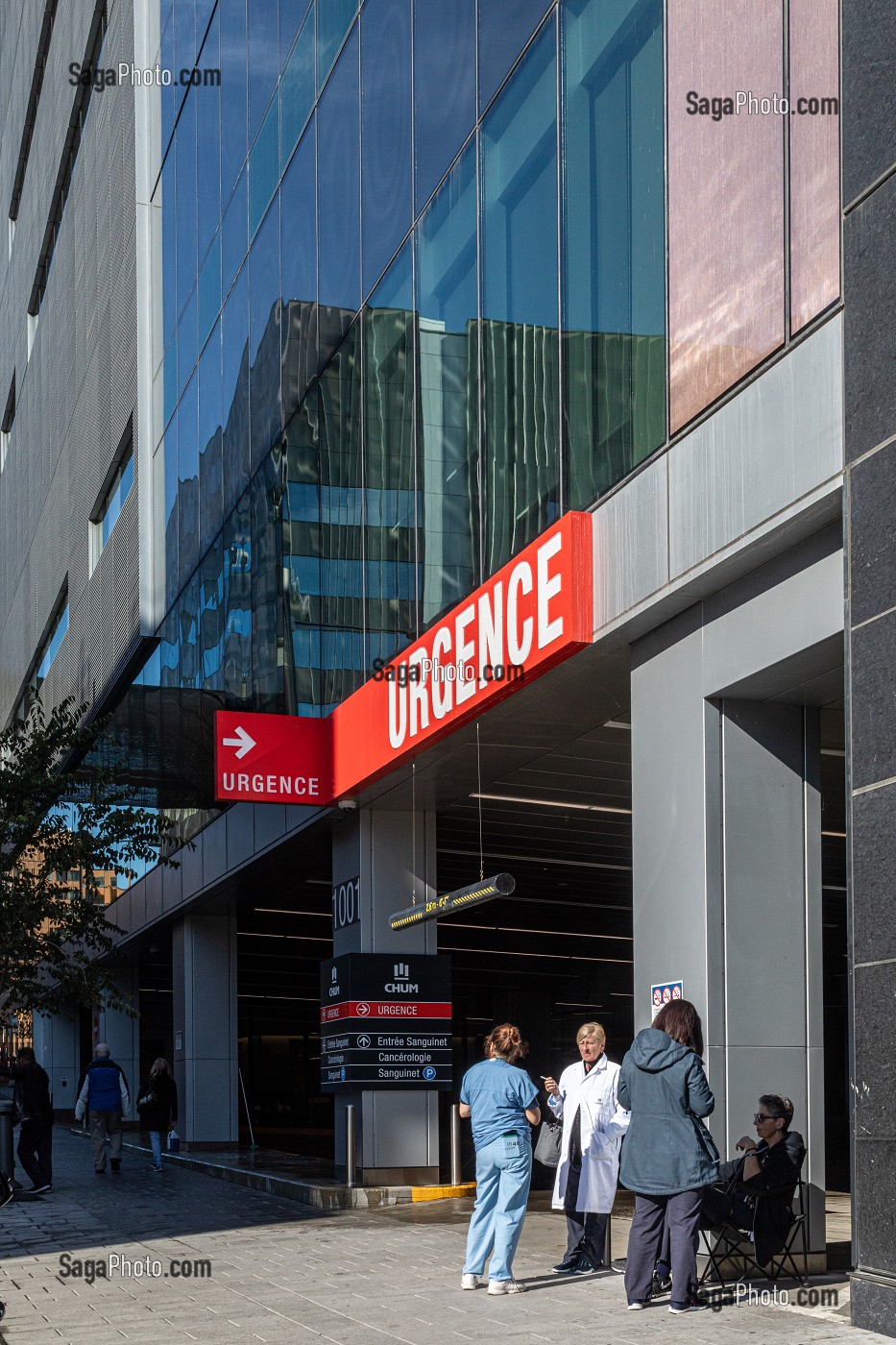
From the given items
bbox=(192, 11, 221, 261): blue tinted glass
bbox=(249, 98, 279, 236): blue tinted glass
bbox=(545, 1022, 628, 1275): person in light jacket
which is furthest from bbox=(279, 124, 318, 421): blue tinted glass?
bbox=(545, 1022, 628, 1275): person in light jacket

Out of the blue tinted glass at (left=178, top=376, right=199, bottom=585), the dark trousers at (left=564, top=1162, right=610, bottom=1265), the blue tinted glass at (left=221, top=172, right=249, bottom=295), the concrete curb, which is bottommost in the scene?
the concrete curb

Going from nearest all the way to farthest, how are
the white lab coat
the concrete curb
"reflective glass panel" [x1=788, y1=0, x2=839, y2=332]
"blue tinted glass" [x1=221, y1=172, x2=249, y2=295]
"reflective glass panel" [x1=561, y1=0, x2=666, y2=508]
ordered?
"reflective glass panel" [x1=788, y1=0, x2=839, y2=332] → the white lab coat → "reflective glass panel" [x1=561, y1=0, x2=666, y2=508] → the concrete curb → "blue tinted glass" [x1=221, y1=172, x2=249, y2=295]

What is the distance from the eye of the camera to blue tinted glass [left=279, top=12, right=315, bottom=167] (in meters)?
19.2

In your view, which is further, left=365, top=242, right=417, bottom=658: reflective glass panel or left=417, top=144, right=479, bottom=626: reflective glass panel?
left=365, top=242, right=417, bottom=658: reflective glass panel

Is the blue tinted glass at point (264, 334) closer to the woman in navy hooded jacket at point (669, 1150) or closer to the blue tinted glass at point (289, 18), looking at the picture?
the blue tinted glass at point (289, 18)

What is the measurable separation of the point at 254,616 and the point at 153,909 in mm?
9445

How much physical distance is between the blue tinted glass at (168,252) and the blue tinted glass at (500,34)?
1419 centimetres

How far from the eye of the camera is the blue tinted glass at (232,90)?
22.3 metres

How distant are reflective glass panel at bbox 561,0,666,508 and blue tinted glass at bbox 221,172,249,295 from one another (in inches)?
430

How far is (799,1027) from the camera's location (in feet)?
32.5

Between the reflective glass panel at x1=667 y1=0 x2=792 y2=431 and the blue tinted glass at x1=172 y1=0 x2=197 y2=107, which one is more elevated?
the blue tinted glass at x1=172 y1=0 x2=197 y2=107

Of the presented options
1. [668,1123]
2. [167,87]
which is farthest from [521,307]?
[167,87]

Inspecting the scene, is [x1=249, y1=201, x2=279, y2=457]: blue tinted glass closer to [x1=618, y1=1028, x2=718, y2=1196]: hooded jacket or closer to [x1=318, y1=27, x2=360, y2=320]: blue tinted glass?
[x1=318, y1=27, x2=360, y2=320]: blue tinted glass

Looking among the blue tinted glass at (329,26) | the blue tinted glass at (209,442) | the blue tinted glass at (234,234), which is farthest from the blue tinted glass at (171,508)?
the blue tinted glass at (329,26)
